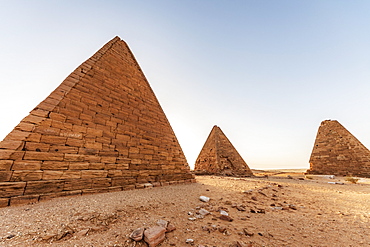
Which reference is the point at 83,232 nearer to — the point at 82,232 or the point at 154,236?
the point at 82,232

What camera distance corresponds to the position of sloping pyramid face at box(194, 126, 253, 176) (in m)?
15.2

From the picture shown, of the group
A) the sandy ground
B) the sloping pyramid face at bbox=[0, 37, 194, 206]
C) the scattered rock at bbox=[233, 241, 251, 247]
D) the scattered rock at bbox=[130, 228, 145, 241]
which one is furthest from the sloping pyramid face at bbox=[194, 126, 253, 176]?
the scattered rock at bbox=[130, 228, 145, 241]

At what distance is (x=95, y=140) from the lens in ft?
14.8

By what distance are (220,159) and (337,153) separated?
1111cm

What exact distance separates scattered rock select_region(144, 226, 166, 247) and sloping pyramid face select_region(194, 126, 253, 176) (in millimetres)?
13398

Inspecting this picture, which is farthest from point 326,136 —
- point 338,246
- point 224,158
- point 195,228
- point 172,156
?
point 195,228

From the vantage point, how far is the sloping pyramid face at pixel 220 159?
49.8 ft

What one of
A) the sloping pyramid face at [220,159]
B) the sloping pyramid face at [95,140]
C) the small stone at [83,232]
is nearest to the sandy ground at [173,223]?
the small stone at [83,232]

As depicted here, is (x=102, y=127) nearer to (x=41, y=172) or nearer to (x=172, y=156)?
(x=41, y=172)

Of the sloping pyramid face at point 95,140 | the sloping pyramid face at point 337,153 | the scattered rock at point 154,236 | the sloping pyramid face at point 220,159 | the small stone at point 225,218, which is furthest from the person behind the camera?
the sloping pyramid face at point 220,159

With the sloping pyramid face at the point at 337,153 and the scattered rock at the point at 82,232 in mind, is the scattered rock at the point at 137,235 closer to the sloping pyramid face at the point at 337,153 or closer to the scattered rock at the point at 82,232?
the scattered rock at the point at 82,232

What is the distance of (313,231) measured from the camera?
2.46 m

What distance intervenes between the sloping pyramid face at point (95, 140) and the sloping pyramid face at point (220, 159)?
850 cm

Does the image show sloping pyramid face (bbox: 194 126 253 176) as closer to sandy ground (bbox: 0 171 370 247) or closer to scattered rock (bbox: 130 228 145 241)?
sandy ground (bbox: 0 171 370 247)
